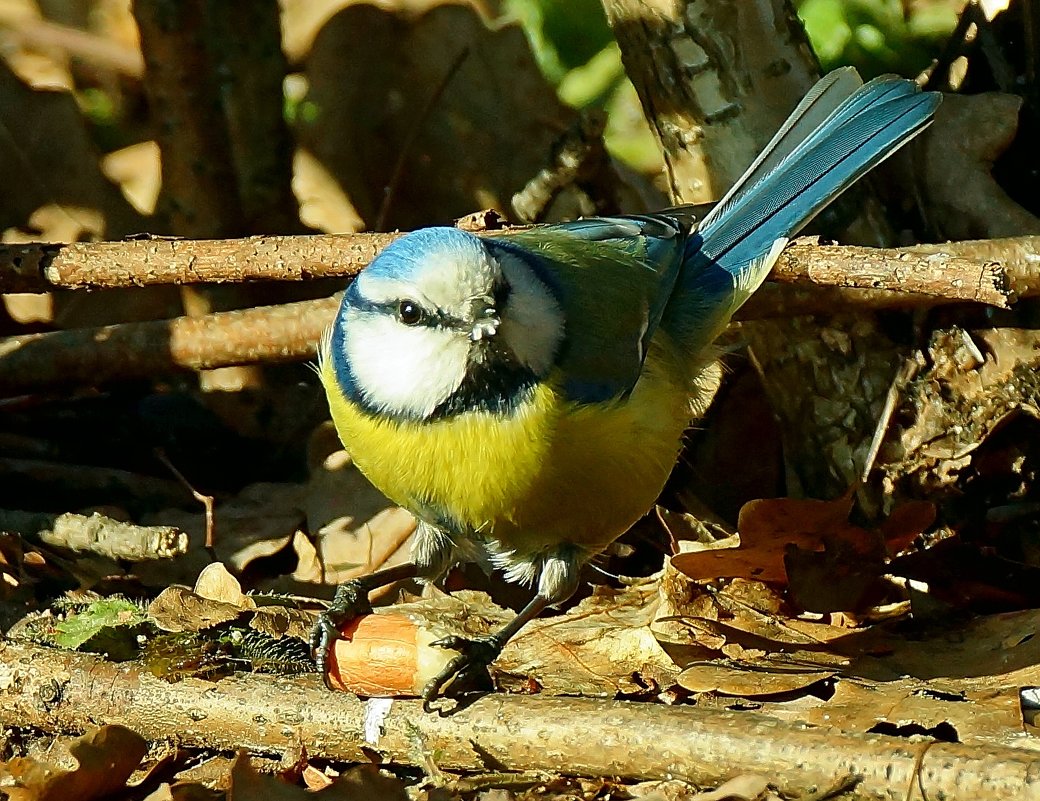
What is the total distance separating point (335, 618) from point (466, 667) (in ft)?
1.30

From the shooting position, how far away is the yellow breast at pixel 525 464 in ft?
8.36

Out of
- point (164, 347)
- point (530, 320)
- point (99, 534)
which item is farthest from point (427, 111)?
point (530, 320)

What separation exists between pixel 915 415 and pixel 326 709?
171 cm

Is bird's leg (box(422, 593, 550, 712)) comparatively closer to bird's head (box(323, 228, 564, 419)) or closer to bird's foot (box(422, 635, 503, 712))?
bird's foot (box(422, 635, 503, 712))

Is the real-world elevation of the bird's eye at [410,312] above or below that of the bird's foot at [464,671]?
above

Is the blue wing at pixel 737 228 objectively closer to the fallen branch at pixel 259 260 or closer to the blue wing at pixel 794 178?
the blue wing at pixel 794 178

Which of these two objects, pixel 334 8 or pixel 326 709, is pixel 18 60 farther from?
pixel 326 709

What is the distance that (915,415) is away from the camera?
11.2 feet

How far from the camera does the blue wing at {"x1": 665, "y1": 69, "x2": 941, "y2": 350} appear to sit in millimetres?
3197

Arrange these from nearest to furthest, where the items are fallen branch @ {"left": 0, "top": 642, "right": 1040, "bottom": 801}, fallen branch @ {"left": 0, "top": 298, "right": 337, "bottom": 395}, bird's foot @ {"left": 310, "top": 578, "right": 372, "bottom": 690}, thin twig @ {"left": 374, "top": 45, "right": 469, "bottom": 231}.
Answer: fallen branch @ {"left": 0, "top": 642, "right": 1040, "bottom": 801}
bird's foot @ {"left": 310, "top": 578, "right": 372, "bottom": 690}
fallen branch @ {"left": 0, "top": 298, "right": 337, "bottom": 395}
thin twig @ {"left": 374, "top": 45, "right": 469, "bottom": 231}

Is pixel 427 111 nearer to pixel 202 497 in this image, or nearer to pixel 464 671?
pixel 202 497

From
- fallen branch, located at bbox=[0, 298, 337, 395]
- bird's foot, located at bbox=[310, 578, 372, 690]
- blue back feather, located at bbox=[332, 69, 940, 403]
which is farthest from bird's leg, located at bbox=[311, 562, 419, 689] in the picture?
blue back feather, located at bbox=[332, 69, 940, 403]

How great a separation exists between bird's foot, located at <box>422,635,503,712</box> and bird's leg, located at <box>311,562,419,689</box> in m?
0.23

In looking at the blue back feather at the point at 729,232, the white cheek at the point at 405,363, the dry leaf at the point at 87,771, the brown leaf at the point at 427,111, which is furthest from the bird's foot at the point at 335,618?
the brown leaf at the point at 427,111
